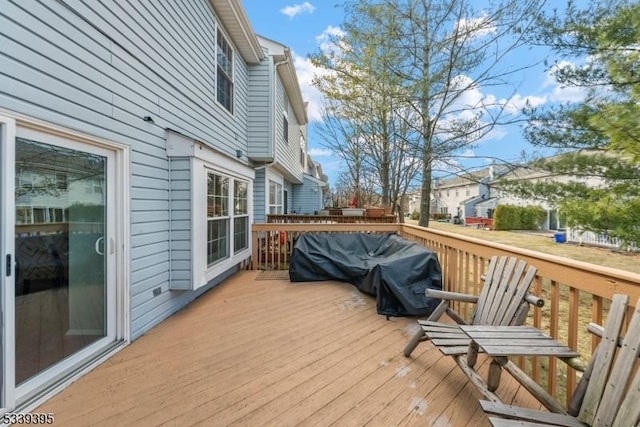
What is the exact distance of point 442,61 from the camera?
6.59 meters

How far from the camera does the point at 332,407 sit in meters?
1.96

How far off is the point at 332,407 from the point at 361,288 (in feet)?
8.37

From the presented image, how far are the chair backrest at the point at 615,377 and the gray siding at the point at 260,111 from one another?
6.84 meters

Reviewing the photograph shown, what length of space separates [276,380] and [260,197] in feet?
20.4

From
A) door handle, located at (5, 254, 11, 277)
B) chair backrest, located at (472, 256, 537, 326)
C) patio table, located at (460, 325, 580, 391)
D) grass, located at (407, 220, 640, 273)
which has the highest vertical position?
door handle, located at (5, 254, 11, 277)

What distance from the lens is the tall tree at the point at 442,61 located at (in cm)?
612

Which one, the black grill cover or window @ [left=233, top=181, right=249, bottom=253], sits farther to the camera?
window @ [left=233, top=181, right=249, bottom=253]

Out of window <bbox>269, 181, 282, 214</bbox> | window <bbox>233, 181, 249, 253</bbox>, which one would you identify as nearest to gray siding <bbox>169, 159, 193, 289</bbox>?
window <bbox>233, 181, 249, 253</bbox>

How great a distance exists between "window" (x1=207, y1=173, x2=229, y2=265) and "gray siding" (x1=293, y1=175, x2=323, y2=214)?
1044 centimetres

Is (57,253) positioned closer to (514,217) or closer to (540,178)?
(540,178)

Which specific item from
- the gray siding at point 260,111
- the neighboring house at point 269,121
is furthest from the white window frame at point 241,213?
the neighboring house at point 269,121

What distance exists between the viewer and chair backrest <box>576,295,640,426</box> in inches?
48.3

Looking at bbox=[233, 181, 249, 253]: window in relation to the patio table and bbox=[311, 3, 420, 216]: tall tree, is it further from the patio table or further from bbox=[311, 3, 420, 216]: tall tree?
the patio table

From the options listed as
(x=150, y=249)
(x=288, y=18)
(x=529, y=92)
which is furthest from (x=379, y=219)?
(x=288, y=18)
